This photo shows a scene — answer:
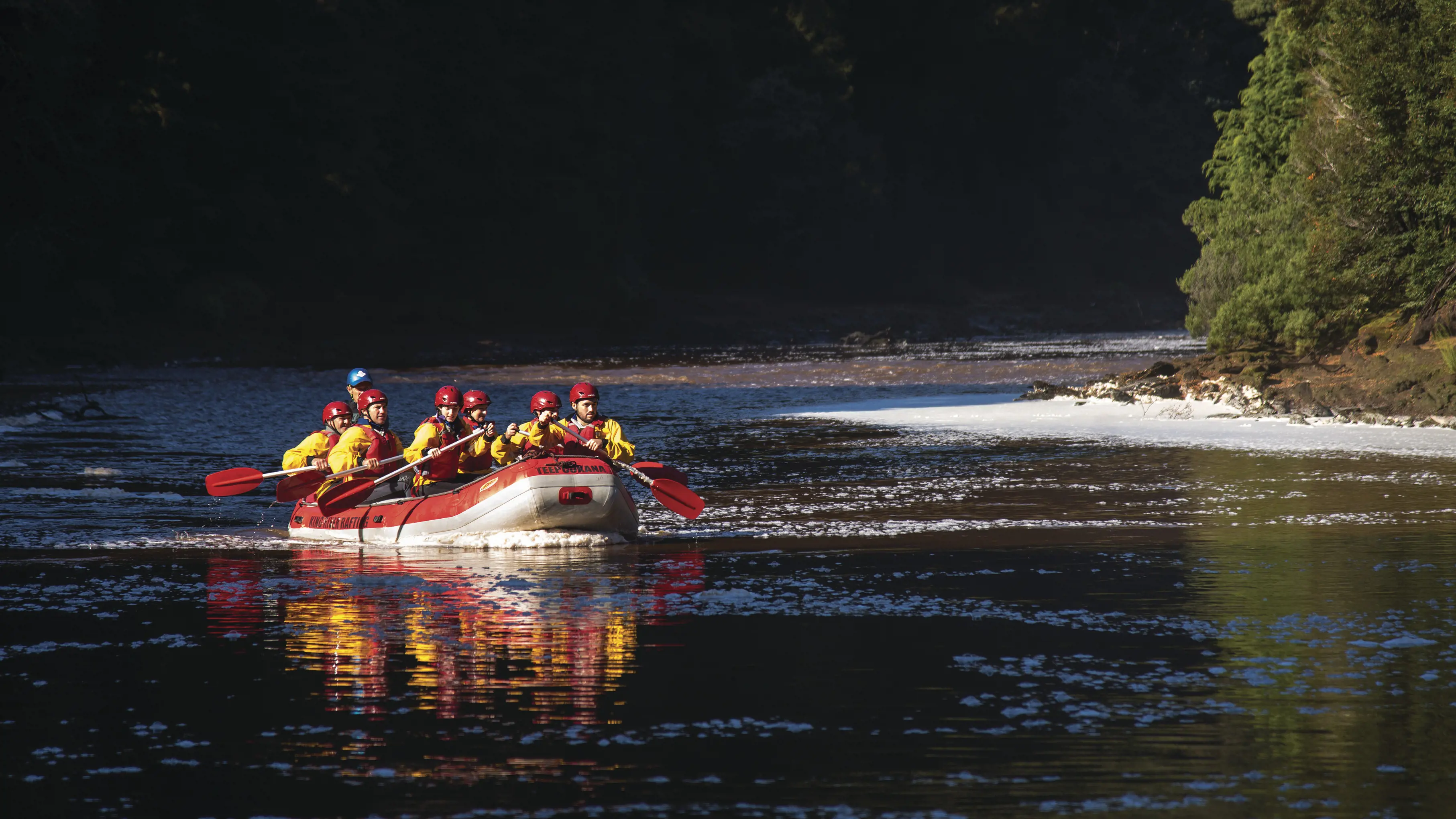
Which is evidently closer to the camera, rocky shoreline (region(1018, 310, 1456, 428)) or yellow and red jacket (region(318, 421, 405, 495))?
yellow and red jacket (region(318, 421, 405, 495))

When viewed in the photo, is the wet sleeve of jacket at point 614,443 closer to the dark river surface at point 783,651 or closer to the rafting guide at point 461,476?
the rafting guide at point 461,476

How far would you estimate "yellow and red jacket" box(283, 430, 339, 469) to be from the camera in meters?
14.8

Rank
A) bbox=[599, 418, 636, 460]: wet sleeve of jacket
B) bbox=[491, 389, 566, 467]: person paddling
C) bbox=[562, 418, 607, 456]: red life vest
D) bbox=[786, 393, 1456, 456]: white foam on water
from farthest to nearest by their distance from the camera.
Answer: bbox=[786, 393, 1456, 456]: white foam on water → bbox=[599, 418, 636, 460]: wet sleeve of jacket → bbox=[491, 389, 566, 467]: person paddling → bbox=[562, 418, 607, 456]: red life vest

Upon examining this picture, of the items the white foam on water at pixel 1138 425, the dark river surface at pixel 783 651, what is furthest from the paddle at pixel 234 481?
the white foam on water at pixel 1138 425

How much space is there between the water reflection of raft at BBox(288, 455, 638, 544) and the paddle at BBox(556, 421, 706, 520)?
1.54 ft

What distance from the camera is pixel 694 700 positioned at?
7.71 metres

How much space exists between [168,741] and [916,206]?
73.1m

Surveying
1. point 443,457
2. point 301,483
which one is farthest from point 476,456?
point 301,483

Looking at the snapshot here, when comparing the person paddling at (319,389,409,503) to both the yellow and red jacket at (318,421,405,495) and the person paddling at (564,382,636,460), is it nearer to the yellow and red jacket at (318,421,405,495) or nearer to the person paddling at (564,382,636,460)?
the yellow and red jacket at (318,421,405,495)

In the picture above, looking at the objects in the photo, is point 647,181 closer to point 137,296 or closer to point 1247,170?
point 137,296

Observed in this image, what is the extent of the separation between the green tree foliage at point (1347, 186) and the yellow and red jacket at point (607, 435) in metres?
14.8

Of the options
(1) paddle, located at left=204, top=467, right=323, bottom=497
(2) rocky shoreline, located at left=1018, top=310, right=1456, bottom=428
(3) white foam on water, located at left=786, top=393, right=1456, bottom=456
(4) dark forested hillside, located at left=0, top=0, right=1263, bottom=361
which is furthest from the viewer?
(4) dark forested hillside, located at left=0, top=0, right=1263, bottom=361

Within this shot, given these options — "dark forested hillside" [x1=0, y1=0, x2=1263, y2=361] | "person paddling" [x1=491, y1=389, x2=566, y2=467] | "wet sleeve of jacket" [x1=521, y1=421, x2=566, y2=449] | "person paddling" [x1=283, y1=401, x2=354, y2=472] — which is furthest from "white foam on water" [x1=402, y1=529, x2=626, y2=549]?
"dark forested hillside" [x1=0, y1=0, x2=1263, y2=361]

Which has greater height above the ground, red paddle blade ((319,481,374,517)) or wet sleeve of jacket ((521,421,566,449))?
wet sleeve of jacket ((521,421,566,449))
